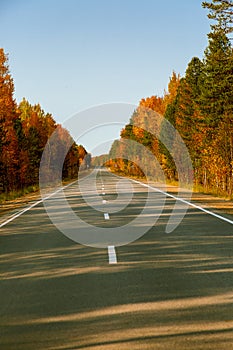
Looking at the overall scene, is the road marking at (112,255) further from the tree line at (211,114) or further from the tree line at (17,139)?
the tree line at (17,139)

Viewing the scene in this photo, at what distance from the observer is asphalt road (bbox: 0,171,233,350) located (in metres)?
5.05

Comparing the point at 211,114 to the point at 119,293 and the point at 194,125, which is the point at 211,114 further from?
the point at 119,293

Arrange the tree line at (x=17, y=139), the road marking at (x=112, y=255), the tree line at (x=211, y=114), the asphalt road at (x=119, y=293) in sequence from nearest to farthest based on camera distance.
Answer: the asphalt road at (x=119, y=293) → the road marking at (x=112, y=255) → the tree line at (x=211, y=114) → the tree line at (x=17, y=139)

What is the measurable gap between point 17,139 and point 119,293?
43815 mm

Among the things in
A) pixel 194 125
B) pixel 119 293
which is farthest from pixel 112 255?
pixel 194 125

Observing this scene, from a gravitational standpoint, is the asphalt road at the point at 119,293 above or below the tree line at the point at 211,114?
below

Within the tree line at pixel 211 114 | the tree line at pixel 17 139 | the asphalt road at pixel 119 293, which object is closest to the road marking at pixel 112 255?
the asphalt road at pixel 119 293

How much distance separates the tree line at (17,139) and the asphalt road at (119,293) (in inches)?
1165

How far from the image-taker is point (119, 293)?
268 inches

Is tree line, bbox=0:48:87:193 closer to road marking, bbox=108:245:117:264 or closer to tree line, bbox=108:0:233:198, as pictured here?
tree line, bbox=108:0:233:198

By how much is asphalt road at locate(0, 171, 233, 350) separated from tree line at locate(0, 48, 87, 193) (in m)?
29.6

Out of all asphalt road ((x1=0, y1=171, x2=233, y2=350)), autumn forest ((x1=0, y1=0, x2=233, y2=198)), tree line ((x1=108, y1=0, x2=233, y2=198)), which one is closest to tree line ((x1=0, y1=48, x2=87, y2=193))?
autumn forest ((x1=0, y1=0, x2=233, y2=198))

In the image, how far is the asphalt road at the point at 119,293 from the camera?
5.05m

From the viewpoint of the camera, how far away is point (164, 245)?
10.6 m
